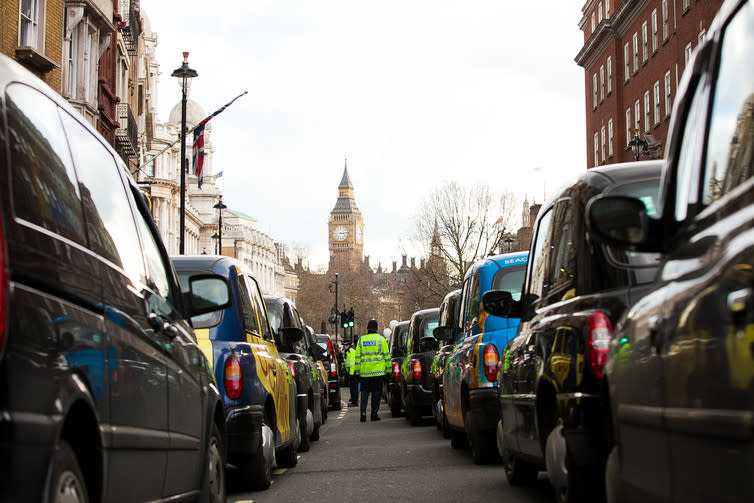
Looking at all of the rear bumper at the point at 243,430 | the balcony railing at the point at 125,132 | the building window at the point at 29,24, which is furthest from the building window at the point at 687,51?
the rear bumper at the point at 243,430

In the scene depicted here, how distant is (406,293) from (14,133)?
7727cm

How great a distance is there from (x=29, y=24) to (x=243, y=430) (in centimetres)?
1926

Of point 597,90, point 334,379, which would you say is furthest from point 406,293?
point 334,379

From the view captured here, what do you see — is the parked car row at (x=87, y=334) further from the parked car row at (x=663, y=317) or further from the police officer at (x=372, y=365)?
the police officer at (x=372, y=365)

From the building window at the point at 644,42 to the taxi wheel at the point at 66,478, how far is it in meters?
52.4

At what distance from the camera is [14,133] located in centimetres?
349

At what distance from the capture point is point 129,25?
158ft

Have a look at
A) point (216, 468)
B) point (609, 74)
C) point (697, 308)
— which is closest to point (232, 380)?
point (216, 468)

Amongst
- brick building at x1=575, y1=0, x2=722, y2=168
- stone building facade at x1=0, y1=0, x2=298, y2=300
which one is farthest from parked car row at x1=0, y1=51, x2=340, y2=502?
brick building at x1=575, y1=0, x2=722, y2=168

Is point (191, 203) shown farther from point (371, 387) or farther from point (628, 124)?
point (371, 387)

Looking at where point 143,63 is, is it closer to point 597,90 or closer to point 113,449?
point 597,90

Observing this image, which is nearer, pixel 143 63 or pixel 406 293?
pixel 143 63

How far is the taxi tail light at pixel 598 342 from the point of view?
5715mm

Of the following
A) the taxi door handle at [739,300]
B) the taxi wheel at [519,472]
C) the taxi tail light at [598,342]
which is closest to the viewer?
the taxi door handle at [739,300]
